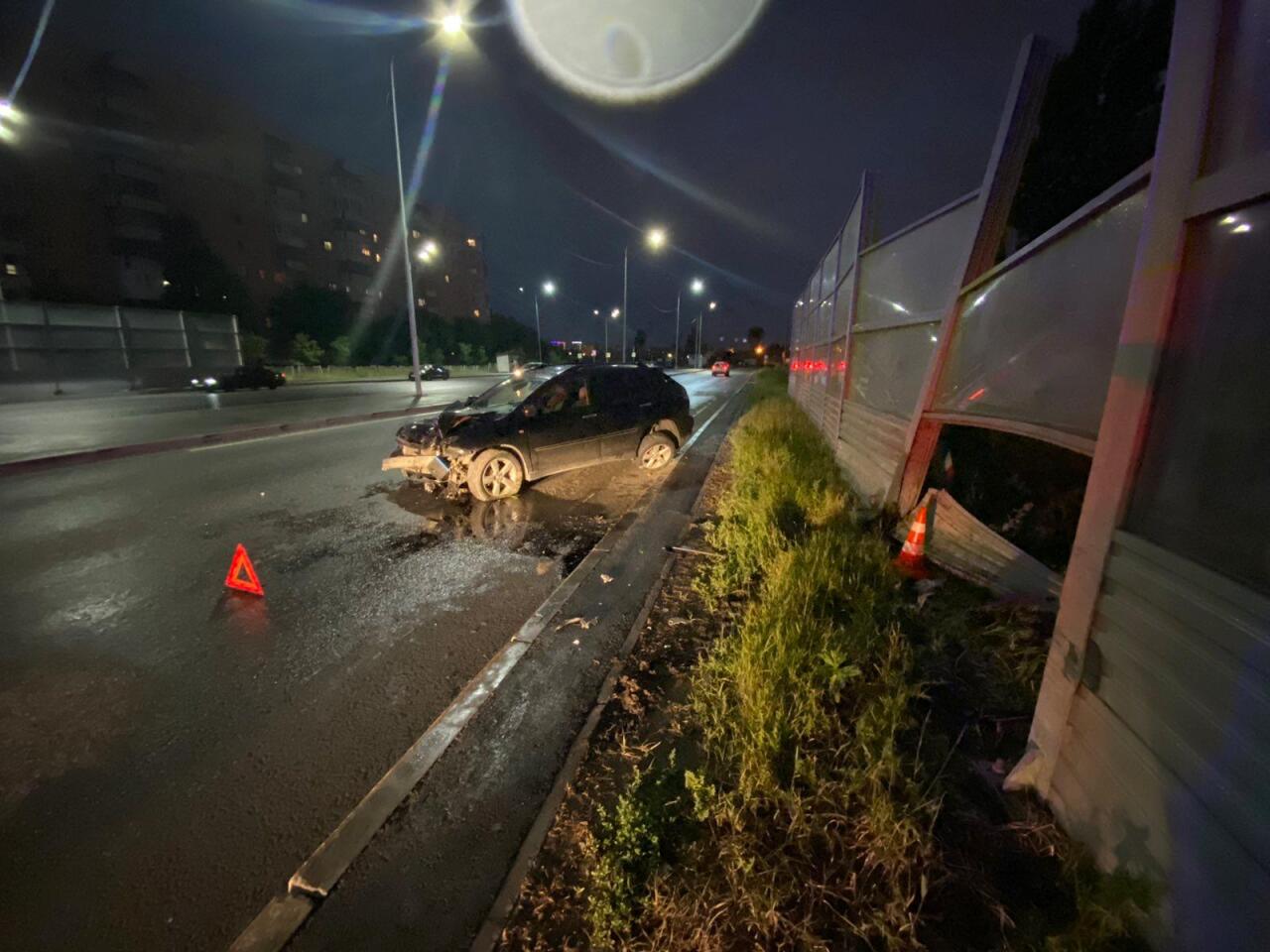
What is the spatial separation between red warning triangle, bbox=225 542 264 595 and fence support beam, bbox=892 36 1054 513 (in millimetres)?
5893

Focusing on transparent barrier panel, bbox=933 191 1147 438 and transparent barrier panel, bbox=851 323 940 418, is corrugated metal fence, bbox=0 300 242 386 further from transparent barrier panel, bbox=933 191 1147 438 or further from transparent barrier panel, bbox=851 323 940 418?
transparent barrier panel, bbox=933 191 1147 438

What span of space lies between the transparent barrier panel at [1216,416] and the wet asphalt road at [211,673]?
11.0 ft

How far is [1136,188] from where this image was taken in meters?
2.40

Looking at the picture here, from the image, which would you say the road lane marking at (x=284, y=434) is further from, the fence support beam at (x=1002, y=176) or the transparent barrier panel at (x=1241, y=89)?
the transparent barrier panel at (x=1241, y=89)

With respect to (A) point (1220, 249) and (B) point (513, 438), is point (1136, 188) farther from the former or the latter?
(B) point (513, 438)

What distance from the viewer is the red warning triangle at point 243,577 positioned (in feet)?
13.5

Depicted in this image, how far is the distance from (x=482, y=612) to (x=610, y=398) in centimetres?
457

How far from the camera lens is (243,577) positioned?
4211 millimetres

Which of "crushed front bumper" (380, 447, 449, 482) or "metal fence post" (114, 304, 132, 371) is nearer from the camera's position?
"crushed front bumper" (380, 447, 449, 482)

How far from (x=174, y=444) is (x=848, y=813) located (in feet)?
43.5

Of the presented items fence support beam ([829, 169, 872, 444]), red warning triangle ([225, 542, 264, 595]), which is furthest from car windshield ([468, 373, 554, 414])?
fence support beam ([829, 169, 872, 444])

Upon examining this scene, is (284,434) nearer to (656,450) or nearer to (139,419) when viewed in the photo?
(139,419)

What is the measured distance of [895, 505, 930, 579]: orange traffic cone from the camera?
4.12m

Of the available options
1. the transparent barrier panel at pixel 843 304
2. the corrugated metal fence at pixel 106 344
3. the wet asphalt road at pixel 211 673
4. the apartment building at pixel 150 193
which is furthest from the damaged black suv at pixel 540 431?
the corrugated metal fence at pixel 106 344
